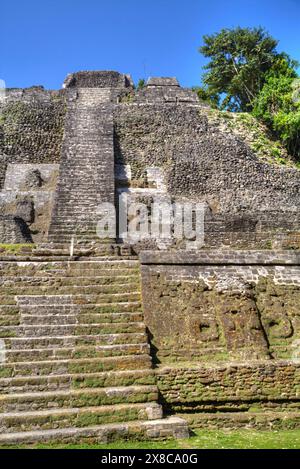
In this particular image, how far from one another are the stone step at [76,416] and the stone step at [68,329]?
1.42m

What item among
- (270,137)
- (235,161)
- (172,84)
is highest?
(172,84)

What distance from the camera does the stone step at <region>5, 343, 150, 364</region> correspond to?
6566 mm

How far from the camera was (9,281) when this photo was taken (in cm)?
807

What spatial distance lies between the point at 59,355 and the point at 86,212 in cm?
679

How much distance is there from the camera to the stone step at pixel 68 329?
698 centimetres

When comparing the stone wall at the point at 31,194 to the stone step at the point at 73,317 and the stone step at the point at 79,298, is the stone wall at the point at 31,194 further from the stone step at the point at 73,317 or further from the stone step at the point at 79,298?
the stone step at the point at 73,317

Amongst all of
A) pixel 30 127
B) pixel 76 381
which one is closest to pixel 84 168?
pixel 30 127

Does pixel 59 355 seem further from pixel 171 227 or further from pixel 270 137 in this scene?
pixel 270 137

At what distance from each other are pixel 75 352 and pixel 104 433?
5.12ft

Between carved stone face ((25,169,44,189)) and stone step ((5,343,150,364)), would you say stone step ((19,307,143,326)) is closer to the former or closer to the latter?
stone step ((5,343,150,364))

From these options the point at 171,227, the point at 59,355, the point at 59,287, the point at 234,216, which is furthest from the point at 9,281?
the point at 234,216

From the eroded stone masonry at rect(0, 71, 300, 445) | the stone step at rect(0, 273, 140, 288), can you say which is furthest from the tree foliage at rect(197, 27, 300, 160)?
the stone step at rect(0, 273, 140, 288)

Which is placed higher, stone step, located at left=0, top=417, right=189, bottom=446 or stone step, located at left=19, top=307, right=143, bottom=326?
stone step, located at left=19, top=307, right=143, bottom=326

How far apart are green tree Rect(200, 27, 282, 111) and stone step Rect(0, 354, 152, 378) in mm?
20145
